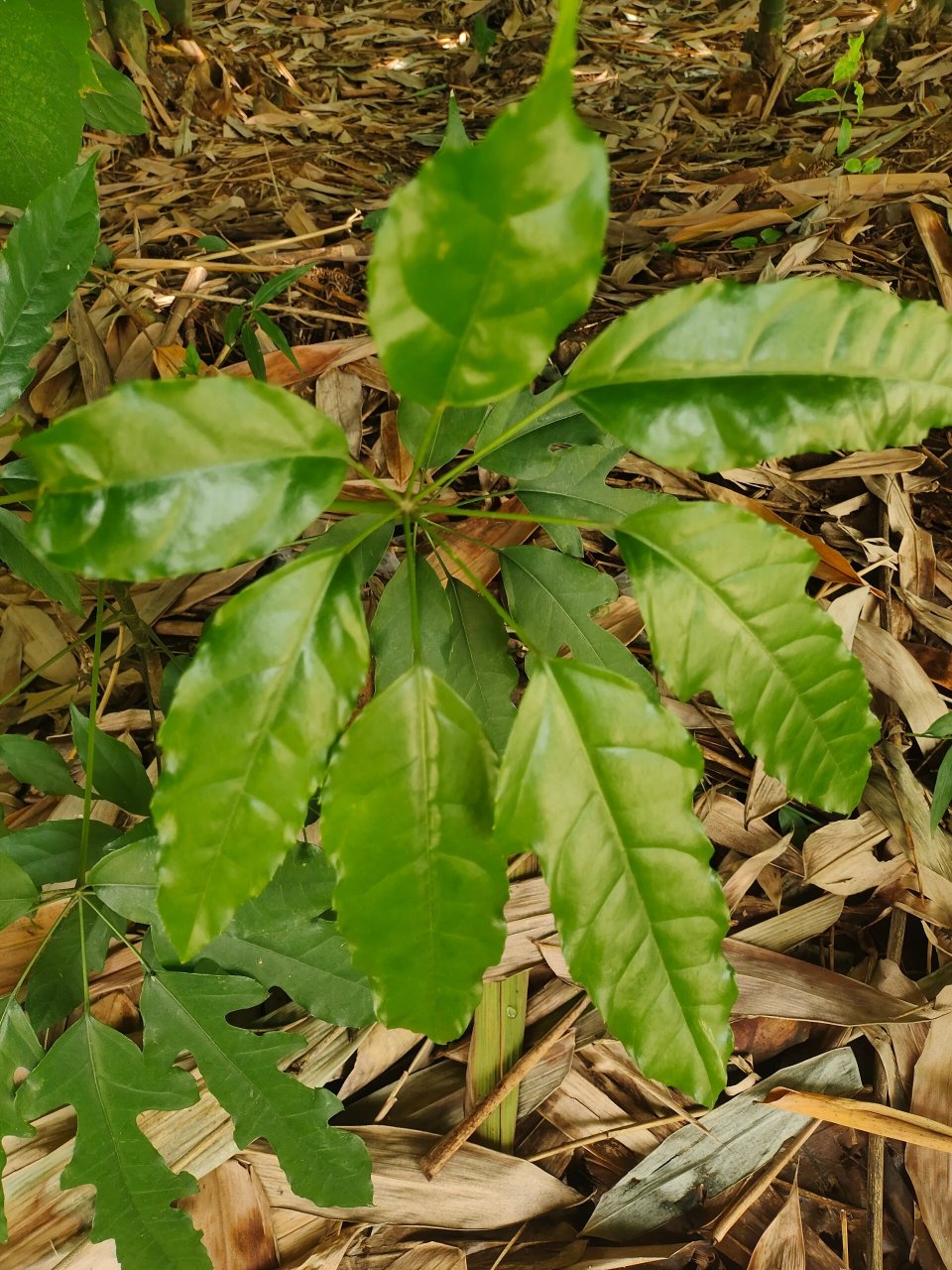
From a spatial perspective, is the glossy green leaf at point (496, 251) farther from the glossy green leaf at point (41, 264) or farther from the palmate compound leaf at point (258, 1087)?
the palmate compound leaf at point (258, 1087)

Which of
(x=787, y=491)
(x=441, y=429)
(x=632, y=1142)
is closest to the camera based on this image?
(x=441, y=429)

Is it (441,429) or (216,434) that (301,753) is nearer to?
(216,434)

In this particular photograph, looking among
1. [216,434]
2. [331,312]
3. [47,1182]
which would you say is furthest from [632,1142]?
[331,312]

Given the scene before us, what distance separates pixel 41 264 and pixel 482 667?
529mm

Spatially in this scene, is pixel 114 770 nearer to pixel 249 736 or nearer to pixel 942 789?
pixel 249 736

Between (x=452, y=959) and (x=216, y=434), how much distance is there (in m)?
0.34

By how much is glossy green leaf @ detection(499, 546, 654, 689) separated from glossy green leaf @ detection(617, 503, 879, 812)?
0.79ft

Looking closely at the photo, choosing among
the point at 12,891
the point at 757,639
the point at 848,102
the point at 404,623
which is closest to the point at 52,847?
the point at 12,891

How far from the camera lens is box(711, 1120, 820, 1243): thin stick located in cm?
100

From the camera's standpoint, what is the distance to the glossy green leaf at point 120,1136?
2.49 ft

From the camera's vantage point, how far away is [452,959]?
1.78ft

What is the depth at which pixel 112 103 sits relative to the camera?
1159mm

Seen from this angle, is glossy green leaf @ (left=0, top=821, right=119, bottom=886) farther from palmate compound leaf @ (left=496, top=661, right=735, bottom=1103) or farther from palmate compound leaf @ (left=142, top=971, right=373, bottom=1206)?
palmate compound leaf @ (left=496, top=661, right=735, bottom=1103)

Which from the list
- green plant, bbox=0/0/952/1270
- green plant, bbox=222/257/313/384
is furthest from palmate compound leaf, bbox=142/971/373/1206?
green plant, bbox=222/257/313/384
